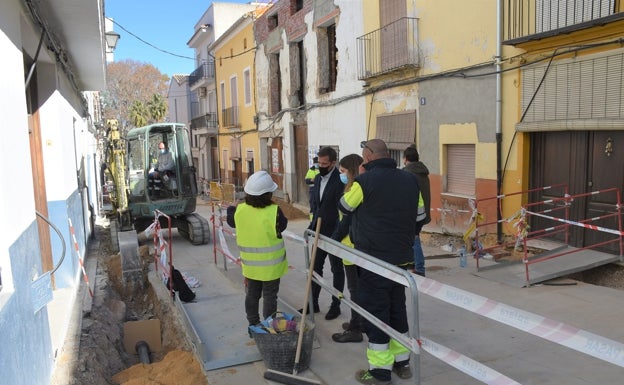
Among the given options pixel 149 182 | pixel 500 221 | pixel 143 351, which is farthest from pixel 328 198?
pixel 149 182

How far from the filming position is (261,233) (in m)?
4.21

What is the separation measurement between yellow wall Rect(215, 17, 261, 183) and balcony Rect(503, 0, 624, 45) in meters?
13.9

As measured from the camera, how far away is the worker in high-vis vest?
13.8 ft

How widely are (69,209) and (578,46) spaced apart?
7677 mm

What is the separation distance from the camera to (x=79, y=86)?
11.9 meters

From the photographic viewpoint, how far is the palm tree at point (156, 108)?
40.1 meters

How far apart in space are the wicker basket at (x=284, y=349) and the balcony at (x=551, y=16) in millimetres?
5412

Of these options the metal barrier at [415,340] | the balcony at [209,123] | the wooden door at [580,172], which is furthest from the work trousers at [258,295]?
the balcony at [209,123]

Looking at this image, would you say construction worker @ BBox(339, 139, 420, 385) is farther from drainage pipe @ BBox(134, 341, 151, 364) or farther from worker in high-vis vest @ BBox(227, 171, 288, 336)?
drainage pipe @ BBox(134, 341, 151, 364)

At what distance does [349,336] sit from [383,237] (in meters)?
1.35

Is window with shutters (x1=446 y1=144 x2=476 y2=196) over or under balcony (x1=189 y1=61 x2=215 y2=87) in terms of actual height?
under

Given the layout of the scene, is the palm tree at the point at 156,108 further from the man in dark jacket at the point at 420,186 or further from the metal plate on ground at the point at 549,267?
the metal plate on ground at the point at 549,267

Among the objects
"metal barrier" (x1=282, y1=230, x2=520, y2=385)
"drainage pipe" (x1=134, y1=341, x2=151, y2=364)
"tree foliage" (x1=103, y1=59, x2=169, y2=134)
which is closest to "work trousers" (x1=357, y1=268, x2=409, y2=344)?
"metal barrier" (x1=282, y1=230, x2=520, y2=385)

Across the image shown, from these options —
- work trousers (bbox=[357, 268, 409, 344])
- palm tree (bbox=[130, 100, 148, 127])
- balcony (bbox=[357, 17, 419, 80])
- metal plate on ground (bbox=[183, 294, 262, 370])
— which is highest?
palm tree (bbox=[130, 100, 148, 127])
